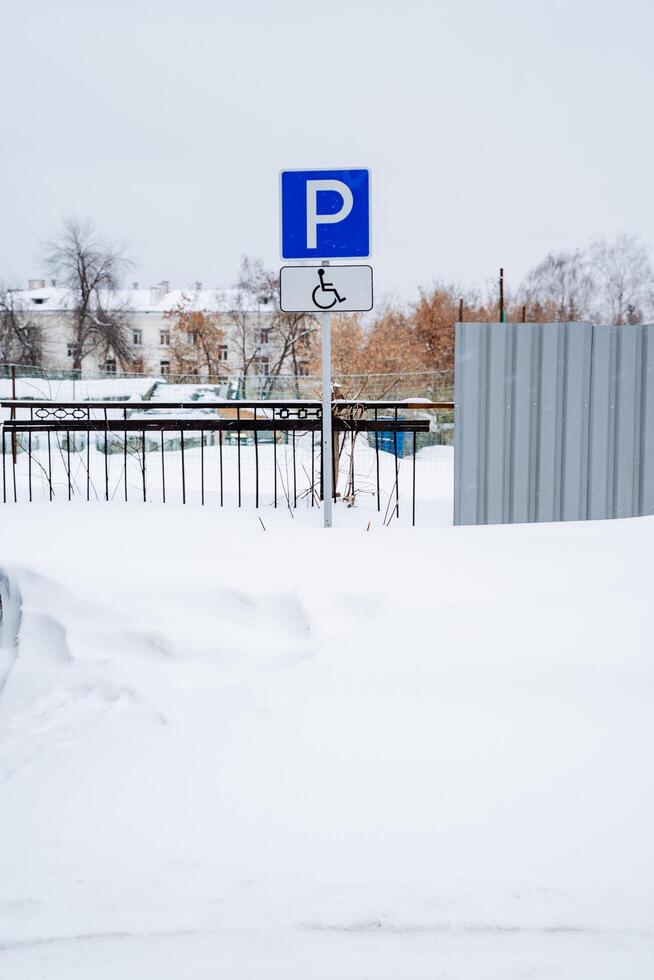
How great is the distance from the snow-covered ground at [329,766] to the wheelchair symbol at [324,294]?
6.18 feet

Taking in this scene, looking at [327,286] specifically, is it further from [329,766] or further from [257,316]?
[257,316]

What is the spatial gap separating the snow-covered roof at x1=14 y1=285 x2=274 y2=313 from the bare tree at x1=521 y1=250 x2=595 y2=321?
17758 millimetres

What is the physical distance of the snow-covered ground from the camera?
187cm

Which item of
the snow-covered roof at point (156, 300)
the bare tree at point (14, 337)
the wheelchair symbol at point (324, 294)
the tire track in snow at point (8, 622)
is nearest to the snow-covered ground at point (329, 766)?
the tire track in snow at point (8, 622)

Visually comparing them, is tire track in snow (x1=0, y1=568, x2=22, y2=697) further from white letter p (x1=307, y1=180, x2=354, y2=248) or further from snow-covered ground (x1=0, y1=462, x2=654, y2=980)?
white letter p (x1=307, y1=180, x2=354, y2=248)

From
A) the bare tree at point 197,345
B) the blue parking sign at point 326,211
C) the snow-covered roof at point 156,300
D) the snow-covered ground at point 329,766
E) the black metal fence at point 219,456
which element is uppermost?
the snow-covered roof at point 156,300

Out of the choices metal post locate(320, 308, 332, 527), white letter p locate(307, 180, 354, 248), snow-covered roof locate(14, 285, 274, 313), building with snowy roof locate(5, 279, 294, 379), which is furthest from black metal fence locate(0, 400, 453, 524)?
snow-covered roof locate(14, 285, 274, 313)

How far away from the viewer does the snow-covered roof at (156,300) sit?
53.4 metres

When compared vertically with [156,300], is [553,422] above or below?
below

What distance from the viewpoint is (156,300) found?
243ft

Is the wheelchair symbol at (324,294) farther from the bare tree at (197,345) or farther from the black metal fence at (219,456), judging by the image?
the bare tree at (197,345)

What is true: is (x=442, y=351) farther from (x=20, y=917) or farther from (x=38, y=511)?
(x=20, y=917)

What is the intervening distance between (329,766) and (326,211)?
384 centimetres

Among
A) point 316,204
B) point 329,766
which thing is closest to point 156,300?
point 316,204
